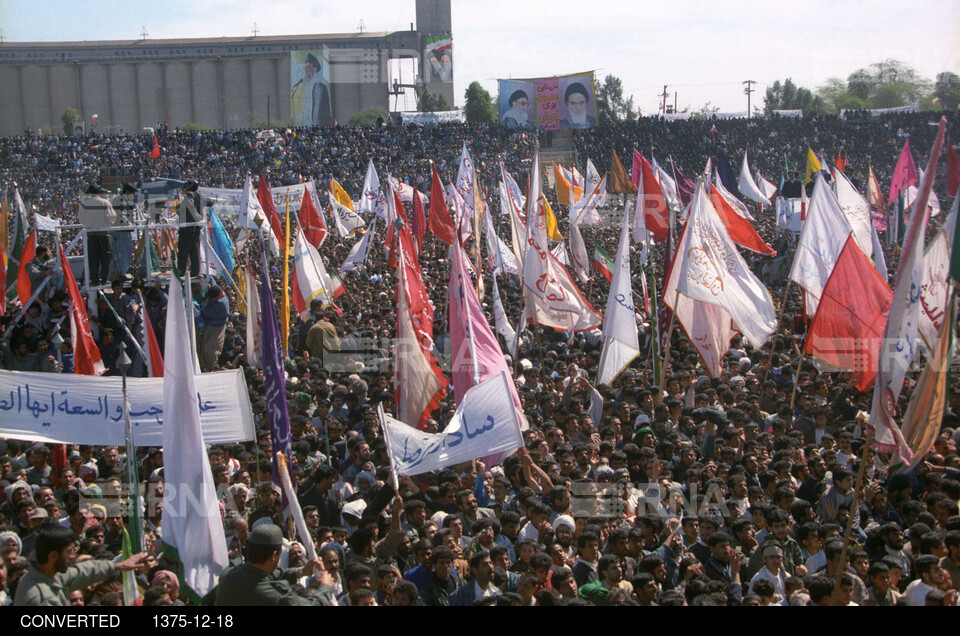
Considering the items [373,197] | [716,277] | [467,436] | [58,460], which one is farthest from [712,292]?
[373,197]

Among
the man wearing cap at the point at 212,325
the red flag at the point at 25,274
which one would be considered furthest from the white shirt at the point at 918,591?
the red flag at the point at 25,274

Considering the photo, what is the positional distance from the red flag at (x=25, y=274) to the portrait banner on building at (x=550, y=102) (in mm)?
41474

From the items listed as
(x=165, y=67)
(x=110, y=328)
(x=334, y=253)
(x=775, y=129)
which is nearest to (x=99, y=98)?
(x=165, y=67)

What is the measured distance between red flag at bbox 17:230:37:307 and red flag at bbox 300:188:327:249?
698cm

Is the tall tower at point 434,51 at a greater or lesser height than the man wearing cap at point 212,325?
greater

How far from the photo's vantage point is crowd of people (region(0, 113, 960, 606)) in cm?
453

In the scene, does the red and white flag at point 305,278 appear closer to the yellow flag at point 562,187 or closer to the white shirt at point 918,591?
the white shirt at point 918,591

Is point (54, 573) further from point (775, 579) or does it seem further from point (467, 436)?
point (775, 579)

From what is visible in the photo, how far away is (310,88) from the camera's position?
7469cm

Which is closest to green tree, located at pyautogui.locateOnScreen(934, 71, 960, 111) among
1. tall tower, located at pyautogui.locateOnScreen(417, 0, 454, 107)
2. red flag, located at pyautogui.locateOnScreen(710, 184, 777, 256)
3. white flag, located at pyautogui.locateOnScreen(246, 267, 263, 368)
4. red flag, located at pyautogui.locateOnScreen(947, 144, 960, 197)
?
red flag, located at pyautogui.locateOnScreen(947, 144, 960, 197)

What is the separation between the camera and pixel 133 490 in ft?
16.6

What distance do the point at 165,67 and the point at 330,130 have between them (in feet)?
144

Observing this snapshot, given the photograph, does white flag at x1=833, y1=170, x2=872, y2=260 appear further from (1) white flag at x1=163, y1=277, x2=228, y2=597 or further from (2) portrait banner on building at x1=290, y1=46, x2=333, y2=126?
(2) portrait banner on building at x1=290, y1=46, x2=333, y2=126

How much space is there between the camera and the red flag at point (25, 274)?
9938mm
